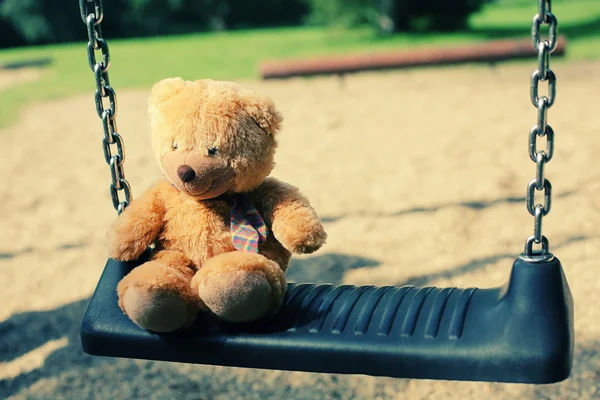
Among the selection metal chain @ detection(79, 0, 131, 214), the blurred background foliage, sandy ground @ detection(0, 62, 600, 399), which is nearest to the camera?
metal chain @ detection(79, 0, 131, 214)

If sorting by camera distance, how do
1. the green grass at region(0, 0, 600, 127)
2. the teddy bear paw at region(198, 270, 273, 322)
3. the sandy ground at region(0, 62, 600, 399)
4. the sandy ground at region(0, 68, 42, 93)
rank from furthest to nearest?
the sandy ground at region(0, 68, 42, 93) < the green grass at region(0, 0, 600, 127) < the sandy ground at region(0, 62, 600, 399) < the teddy bear paw at region(198, 270, 273, 322)

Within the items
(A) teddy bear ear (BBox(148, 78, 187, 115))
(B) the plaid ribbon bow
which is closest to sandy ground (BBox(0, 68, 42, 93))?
(A) teddy bear ear (BBox(148, 78, 187, 115))

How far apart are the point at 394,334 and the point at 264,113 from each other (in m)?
0.66

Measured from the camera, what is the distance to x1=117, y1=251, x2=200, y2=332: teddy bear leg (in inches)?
68.2

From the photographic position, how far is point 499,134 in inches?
223

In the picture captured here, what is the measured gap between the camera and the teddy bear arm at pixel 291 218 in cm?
184

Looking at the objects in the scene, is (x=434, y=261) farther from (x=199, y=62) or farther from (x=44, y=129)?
(x=199, y=62)

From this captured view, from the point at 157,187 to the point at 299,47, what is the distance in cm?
1382

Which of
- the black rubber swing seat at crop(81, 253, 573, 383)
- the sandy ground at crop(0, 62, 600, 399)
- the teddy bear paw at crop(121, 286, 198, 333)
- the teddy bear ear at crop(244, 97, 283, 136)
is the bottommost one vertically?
the sandy ground at crop(0, 62, 600, 399)

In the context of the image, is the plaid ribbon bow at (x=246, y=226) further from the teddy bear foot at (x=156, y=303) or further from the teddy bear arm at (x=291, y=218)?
the teddy bear foot at (x=156, y=303)

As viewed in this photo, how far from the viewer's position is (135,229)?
1.94 meters

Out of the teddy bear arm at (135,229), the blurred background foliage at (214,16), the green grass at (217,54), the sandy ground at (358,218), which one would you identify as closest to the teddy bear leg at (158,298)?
the teddy bear arm at (135,229)

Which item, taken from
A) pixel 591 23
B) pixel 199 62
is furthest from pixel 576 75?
pixel 591 23

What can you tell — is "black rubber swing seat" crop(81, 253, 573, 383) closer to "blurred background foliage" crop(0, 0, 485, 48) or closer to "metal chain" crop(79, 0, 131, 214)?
"metal chain" crop(79, 0, 131, 214)
